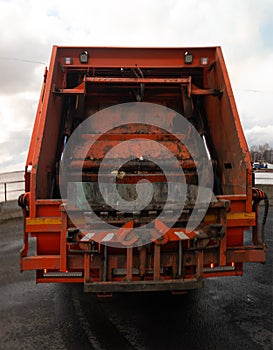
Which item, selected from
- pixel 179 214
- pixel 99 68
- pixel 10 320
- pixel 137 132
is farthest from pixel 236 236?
pixel 99 68

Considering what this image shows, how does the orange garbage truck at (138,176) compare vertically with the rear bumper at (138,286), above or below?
above

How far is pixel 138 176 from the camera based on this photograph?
3.30m

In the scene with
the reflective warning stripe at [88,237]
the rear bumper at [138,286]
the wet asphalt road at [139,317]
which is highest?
the reflective warning stripe at [88,237]

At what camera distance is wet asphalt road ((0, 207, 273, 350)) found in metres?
2.49

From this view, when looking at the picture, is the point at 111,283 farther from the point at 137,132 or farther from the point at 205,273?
the point at 137,132

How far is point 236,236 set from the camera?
9.21 feet

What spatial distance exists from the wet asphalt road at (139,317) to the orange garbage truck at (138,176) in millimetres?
457

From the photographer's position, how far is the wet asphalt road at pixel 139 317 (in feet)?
8.18

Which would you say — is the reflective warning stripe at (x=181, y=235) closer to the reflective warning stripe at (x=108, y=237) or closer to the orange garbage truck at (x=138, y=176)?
the orange garbage truck at (x=138, y=176)

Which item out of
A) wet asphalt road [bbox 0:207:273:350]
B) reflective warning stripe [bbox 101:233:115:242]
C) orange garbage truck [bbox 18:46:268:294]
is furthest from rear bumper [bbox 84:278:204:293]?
wet asphalt road [bbox 0:207:273:350]

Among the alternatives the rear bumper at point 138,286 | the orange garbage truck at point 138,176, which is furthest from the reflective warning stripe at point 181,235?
the rear bumper at point 138,286

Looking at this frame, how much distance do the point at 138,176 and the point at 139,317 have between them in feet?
4.51

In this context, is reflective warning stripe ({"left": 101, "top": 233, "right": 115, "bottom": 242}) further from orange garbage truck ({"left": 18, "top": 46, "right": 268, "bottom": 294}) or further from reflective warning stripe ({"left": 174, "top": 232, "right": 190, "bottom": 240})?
reflective warning stripe ({"left": 174, "top": 232, "right": 190, "bottom": 240})

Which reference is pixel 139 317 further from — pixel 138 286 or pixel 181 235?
pixel 181 235
